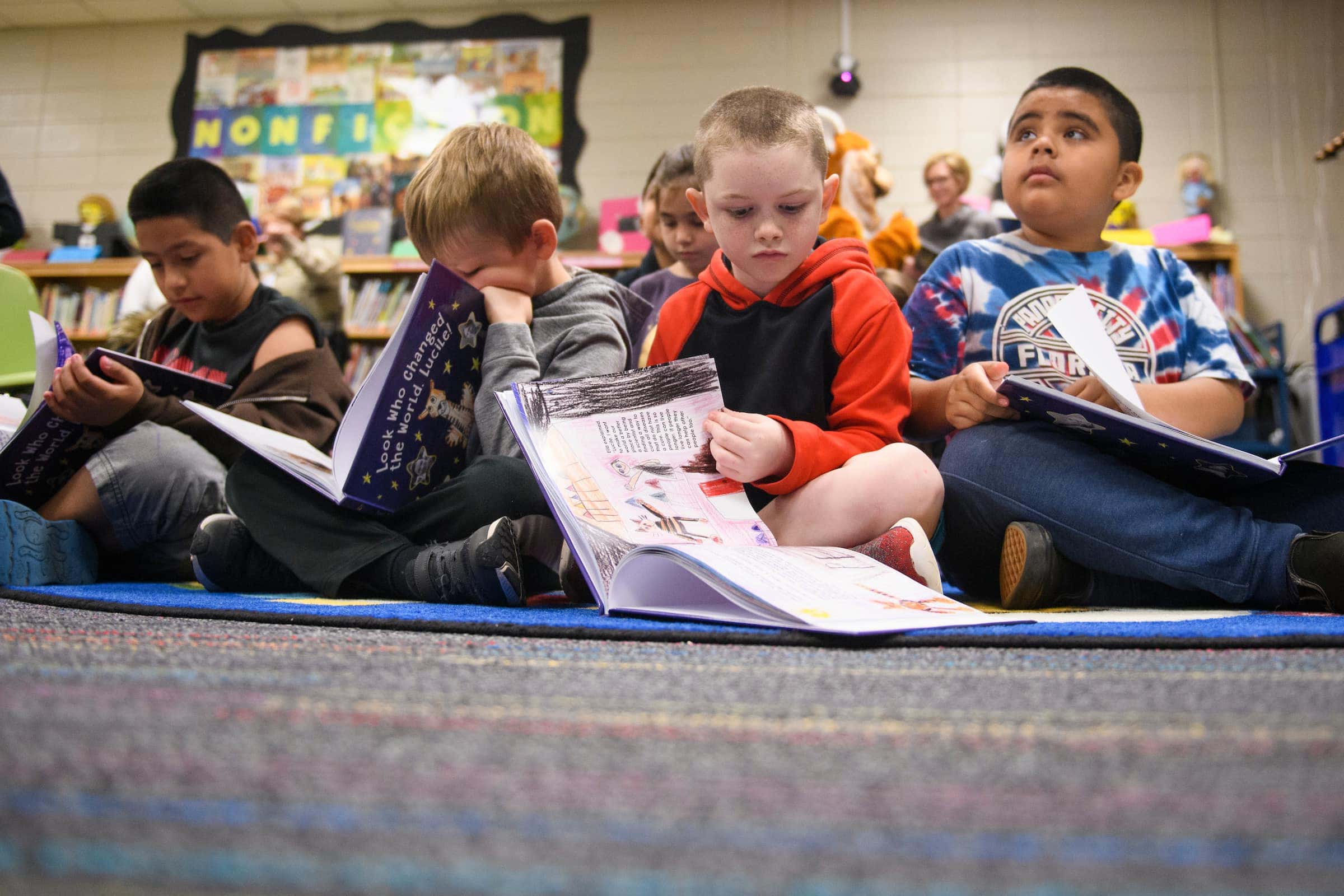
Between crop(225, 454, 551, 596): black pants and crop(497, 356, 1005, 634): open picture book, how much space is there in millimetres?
172

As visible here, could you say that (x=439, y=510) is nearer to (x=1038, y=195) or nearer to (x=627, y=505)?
(x=627, y=505)

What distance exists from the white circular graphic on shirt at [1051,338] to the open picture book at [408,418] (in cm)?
63

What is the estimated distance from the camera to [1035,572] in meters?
0.85

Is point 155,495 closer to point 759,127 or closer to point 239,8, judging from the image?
point 759,127

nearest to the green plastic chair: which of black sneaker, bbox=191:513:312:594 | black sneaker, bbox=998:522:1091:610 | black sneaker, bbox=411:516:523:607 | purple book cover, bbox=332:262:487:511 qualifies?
black sneaker, bbox=191:513:312:594

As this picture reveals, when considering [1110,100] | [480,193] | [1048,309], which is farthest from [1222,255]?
[480,193]

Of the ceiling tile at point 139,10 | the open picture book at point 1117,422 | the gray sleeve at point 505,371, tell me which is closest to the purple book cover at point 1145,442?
the open picture book at point 1117,422

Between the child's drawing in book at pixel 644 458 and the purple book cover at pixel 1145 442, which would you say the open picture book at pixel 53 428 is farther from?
the purple book cover at pixel 1145 442

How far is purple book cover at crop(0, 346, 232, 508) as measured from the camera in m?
1.08

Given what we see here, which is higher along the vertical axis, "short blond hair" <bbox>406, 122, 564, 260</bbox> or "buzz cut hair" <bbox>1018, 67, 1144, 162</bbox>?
"buzz cut hair" <bbox>1018, 67, 1144, 162</bbox>

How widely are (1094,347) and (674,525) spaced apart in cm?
40

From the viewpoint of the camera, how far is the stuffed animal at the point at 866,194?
241cm

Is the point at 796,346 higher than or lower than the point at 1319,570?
higher

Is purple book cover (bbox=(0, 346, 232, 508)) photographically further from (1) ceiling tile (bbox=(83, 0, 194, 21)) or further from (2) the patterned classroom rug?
(1) ceiling tile (bbox=(83, 0, 194, 21))
